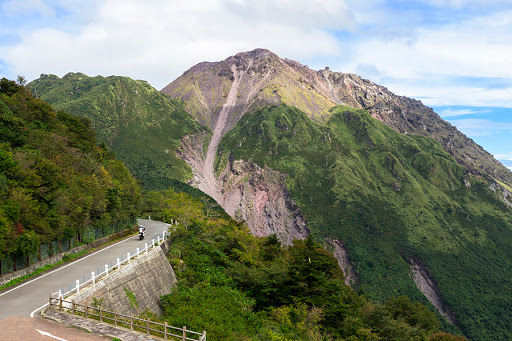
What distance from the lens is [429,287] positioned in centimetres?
15362

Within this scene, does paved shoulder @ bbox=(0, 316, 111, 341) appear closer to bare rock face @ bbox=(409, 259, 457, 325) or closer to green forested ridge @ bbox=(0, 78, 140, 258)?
green forested ridge @ bbox=(0, 78, 140, 258)

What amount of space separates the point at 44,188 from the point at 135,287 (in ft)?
39.0

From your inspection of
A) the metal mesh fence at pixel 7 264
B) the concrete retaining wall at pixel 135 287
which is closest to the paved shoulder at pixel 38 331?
the concrete retaining wall at pixel 135 287

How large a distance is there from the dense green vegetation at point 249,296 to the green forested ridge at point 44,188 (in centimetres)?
876

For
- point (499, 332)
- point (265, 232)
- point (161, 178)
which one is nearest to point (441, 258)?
point (499, 332)

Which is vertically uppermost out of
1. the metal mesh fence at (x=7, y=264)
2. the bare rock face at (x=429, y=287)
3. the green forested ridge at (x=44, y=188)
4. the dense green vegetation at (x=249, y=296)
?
the green forested ridge at (x=44, y=188)

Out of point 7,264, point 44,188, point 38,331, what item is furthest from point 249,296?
point 44,188

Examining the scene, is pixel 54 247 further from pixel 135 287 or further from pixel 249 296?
pixel 249 296

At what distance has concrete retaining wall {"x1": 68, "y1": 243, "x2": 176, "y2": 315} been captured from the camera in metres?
19.9

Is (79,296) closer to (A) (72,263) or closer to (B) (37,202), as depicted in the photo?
(A) (72,263)

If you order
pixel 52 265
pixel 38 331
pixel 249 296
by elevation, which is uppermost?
pixel 38 331

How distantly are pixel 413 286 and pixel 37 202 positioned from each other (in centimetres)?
15609

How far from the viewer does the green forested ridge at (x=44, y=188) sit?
2358cm

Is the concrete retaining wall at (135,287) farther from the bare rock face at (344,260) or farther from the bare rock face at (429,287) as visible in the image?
the bare rock face at (429,287)
